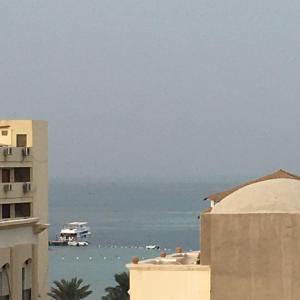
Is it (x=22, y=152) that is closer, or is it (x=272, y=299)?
(x=272, y=299)

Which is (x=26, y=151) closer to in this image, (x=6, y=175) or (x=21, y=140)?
(x=21, y=140)

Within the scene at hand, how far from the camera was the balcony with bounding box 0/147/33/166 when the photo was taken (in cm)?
5922

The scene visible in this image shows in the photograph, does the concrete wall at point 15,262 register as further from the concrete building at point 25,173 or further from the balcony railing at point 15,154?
the balcony railing at point 15,154

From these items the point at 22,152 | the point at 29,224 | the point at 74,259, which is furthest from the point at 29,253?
the point at 74,259

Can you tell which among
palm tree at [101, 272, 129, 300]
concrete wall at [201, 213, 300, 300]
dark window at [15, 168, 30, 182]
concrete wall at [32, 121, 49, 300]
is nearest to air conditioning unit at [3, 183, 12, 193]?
concrete wall at [32, 121, 49, 300]

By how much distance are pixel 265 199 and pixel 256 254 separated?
78 cm

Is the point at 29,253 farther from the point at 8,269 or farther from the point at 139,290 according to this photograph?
the point at 139,290

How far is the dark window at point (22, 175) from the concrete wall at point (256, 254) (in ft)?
148

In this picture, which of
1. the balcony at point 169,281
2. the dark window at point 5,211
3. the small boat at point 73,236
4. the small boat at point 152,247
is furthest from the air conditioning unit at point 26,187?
the small boat at point 73,236

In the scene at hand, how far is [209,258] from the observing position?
1733 cm

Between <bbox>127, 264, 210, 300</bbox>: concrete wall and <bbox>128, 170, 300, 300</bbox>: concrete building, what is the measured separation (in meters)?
0.01

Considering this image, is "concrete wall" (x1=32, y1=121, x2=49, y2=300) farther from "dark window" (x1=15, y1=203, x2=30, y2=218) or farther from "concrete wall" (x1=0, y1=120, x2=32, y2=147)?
"dark window" (x1=15, y1=203, x2=30, y2=218)

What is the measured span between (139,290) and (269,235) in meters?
1.97

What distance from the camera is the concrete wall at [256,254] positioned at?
16922mm
